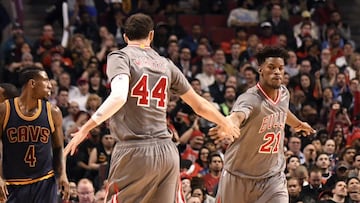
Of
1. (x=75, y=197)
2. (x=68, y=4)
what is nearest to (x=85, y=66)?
(x=68, y=4)

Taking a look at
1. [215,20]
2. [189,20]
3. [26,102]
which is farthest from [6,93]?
[215,20]

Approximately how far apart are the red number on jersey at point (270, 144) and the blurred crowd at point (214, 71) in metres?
2.86

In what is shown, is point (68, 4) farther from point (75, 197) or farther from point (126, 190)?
point (126, 190)

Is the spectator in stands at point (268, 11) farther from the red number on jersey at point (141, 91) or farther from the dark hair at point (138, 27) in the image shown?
the red number on jersey at point (141, 91)

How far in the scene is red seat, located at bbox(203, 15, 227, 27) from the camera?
1936 cm

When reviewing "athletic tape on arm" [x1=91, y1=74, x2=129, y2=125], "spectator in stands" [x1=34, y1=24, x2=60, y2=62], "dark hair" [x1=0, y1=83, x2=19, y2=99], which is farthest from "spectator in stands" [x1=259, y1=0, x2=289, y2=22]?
"athletic tape on arm" [x1=91, y1=74, x2=129, y2=125]

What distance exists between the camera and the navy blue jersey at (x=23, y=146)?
866 centimetres

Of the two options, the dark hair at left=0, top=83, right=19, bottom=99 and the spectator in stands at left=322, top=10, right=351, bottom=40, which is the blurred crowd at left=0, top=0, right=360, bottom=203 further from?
the dark hair at left=0, top=83, right=19, bottom=99

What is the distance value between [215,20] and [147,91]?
12.0 m

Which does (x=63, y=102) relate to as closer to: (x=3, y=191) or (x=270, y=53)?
(x=270, y=53)

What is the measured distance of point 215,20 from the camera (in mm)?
19422

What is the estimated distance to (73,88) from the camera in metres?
15.5

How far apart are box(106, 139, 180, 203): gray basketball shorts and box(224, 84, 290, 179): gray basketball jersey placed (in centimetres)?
140

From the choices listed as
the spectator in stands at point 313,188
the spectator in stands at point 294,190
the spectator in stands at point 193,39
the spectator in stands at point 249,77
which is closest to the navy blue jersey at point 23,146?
the spectator in stands at point 294,190
